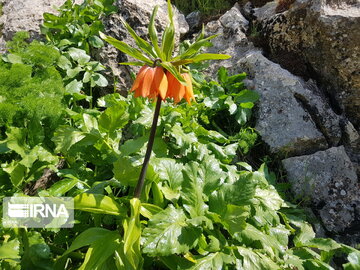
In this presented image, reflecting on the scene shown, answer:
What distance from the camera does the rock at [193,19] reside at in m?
5.84

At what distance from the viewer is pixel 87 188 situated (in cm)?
281

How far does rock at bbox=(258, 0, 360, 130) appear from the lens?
164 inches

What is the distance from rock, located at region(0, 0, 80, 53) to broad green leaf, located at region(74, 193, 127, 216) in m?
3.26

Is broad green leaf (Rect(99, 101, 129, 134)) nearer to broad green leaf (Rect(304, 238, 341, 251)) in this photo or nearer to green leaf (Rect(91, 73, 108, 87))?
green leaf (Rect(91, 73, 108, 87))

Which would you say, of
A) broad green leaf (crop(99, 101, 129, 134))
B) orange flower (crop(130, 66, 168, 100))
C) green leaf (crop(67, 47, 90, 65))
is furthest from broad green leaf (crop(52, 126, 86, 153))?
green leaf (crop(67, 47, 90, 65))

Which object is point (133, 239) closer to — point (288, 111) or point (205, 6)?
point (288, 111)

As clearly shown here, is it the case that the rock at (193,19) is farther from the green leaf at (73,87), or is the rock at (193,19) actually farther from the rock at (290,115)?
the green leaf at (73,87)

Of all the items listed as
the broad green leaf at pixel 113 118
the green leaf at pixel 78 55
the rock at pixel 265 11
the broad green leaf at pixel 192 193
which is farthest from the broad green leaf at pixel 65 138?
the rock at pixel 265 11

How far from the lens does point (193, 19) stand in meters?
5.98

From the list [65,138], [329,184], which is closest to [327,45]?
[329,184]

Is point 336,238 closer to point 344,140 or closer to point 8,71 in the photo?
point 344,140

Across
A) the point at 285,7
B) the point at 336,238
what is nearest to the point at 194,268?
the point at 336,238

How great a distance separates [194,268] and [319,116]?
2.66 meters

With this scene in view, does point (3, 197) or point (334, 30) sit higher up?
point (334, 30)
